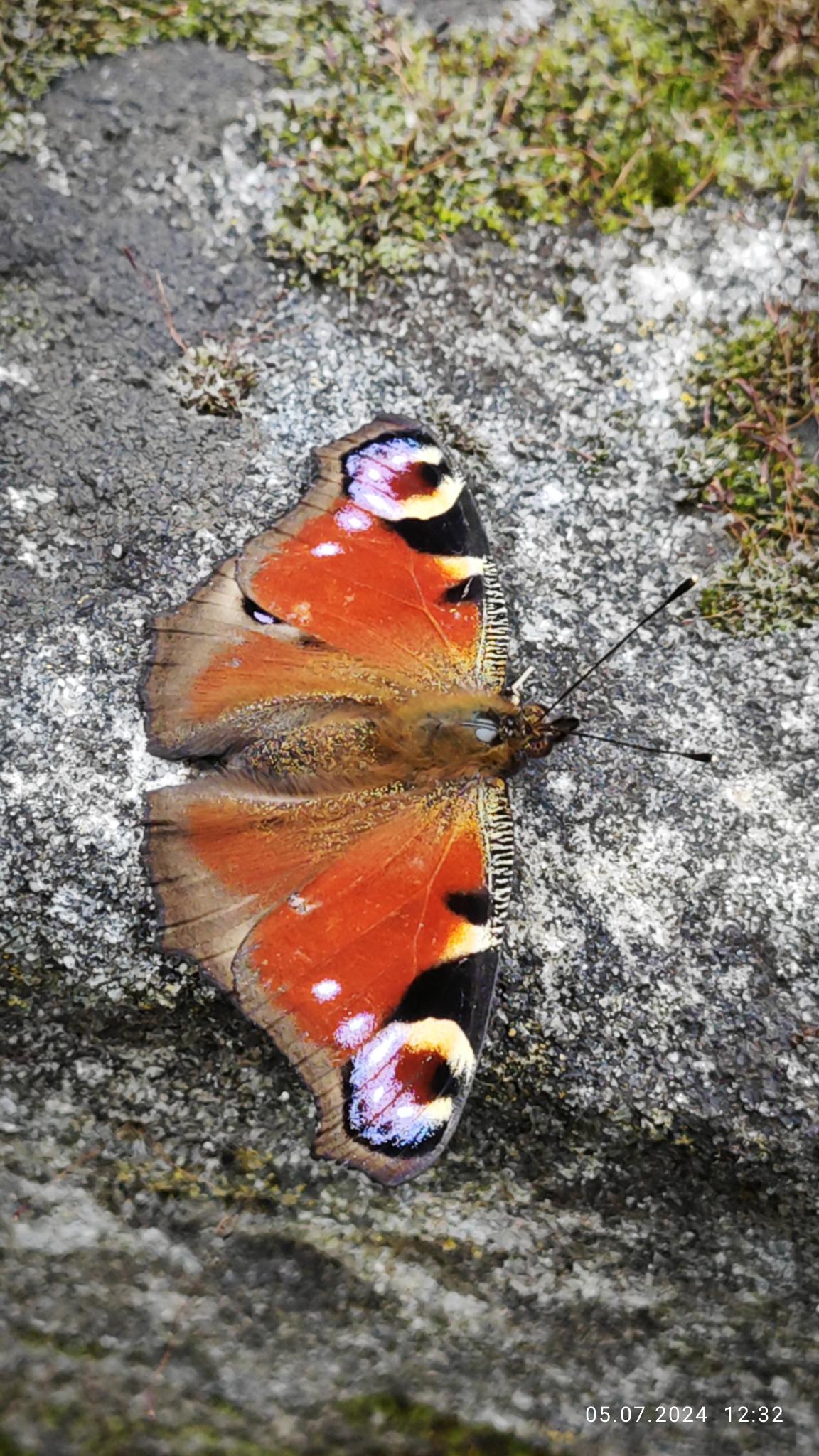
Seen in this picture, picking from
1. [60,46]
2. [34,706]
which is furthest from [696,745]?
[60,46]

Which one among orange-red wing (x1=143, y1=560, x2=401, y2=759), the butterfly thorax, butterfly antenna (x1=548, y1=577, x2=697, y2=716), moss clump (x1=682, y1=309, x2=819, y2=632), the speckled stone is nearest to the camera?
the speckled stone

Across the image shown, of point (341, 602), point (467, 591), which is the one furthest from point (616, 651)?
point (341, 602)

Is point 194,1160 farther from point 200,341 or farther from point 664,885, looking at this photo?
point 200,341

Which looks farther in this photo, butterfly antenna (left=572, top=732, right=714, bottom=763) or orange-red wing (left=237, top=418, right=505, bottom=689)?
butterfly antenna (left=572, top=732, right=714, bottom=763)

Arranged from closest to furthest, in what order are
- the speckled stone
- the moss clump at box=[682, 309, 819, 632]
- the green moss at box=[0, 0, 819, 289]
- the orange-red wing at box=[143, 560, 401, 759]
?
the speckled stone < the orange-red wing at box=[143, 560, 401, 759] < the moss clump at box=[682, 309, 819, 632] < the green moss at box=[0, 0, 819, 289]

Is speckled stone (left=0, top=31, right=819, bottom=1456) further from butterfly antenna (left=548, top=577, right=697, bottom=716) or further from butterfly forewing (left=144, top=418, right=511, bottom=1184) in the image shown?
butterfly forewing (left=144, top=418, right=511, bottom=1184)

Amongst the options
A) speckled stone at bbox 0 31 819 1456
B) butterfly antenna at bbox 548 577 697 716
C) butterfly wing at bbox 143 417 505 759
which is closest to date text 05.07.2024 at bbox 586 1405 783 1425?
speckled stone at bbox 0 31 819 1456

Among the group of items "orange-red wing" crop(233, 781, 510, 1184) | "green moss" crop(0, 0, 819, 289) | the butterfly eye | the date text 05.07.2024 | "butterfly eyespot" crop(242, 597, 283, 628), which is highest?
"green moss" crop(0, 0, 819, 289)
